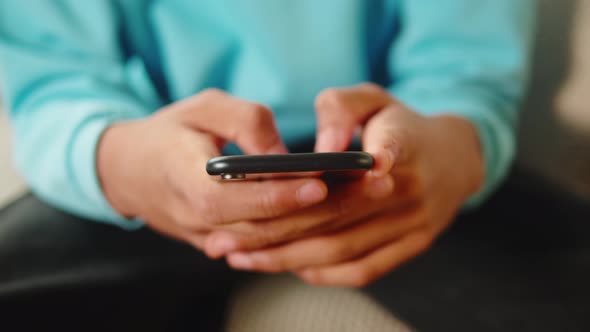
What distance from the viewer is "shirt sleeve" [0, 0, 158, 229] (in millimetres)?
446

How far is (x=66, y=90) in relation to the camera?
52cm

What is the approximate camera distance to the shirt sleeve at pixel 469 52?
1.85 ft

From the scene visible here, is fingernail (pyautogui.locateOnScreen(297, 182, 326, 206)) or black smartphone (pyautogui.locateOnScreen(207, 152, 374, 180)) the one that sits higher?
black smartphone (pyautogui.locateOnScreen(207, 152, 374, 180))

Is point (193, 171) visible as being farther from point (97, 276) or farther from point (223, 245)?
point (97, 276)

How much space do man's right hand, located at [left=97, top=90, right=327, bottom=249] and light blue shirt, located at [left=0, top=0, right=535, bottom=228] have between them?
0.36 ft

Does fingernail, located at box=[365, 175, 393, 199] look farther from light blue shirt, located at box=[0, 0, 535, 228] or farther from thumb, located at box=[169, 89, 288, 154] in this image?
light blue shirt, located at box=[0, 0, 535, 228]

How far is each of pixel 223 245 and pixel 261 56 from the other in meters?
0.31

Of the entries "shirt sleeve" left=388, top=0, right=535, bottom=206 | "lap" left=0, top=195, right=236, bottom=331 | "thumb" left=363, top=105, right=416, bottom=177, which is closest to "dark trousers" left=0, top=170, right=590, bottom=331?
"lap" left=0, top=195, right=236, bottom=331

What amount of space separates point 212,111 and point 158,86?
351mm

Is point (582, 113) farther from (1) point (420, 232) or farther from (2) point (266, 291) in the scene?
(2) point (266, 291)

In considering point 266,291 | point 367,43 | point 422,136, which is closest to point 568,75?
point 367,43

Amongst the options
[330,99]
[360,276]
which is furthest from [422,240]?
[330,99]

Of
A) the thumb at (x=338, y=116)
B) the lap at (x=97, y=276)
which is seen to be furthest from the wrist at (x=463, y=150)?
the lap at (x=97, y=276)

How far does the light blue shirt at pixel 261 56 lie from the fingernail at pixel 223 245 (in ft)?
0.77
